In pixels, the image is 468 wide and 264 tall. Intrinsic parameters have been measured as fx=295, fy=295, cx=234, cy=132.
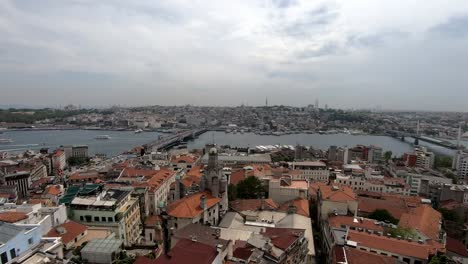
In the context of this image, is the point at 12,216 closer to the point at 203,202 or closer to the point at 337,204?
the point at 203,202

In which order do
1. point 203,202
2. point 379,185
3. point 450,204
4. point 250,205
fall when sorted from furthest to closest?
point 379,185 < point 450,204 < point 250,205 < point 203,202

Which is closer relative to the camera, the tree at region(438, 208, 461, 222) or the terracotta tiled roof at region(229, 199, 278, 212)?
the terracotta tiled roof at region(229, 199, 278, 212)

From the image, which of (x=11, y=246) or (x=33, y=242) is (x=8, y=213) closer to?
(x=33, y=242)

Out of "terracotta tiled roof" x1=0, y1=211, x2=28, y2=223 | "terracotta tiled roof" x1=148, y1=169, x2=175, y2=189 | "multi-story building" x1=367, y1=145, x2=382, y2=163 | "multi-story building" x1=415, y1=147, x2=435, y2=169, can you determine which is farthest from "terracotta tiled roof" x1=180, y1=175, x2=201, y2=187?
"multi-story building" x1=367, y1=145, x2=382, y2=163

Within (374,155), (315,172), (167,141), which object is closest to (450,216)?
(315,172)

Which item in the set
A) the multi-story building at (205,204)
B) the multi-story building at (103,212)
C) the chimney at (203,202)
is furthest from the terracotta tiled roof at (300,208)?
the multi-story building at (103,212)

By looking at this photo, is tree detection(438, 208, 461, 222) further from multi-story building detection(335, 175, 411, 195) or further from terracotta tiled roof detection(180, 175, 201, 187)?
terracotta tiled roof detection(180, 175, 201, 187)
